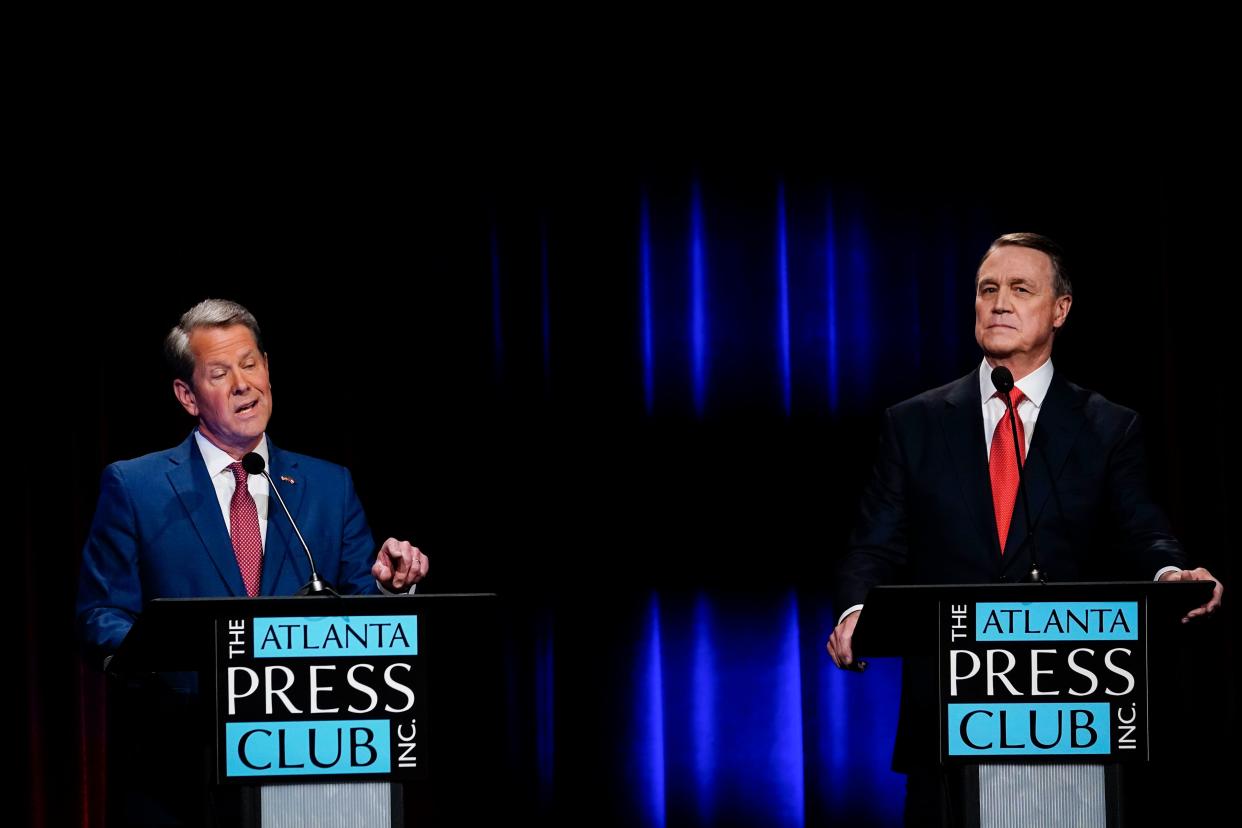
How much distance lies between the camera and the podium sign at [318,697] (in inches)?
93.9

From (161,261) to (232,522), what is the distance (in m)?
1.38

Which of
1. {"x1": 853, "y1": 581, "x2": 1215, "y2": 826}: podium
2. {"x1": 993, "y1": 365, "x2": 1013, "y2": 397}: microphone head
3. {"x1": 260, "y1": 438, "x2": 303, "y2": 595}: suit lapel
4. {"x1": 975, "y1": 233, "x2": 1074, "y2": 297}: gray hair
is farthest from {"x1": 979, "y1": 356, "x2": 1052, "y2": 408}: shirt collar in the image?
{"x1": 260, "y1": 438, "x2": 303, "y2": 595}: suit lapel

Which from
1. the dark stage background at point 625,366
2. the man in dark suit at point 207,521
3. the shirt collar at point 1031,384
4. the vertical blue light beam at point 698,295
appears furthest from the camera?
the vertical blue light beam at point 698,295

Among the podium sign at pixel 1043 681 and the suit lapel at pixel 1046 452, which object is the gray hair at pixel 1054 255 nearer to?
the suit lapel at pixel 1046 452

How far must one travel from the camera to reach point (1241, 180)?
4293 mm

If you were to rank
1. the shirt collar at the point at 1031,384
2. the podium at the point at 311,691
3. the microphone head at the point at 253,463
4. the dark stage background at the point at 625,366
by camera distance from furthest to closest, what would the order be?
1. the dark stage background at the point at 625,366
2. the shirt collar at the point at 1031,384
3. the microphone head at the point at 253,463
4. the podium at the point at 311,691

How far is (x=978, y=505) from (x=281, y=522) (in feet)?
4.80

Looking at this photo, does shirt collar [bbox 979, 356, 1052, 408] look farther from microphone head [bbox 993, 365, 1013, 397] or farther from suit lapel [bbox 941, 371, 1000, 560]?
microphone head [bbox 993, 365, 1013, 397]

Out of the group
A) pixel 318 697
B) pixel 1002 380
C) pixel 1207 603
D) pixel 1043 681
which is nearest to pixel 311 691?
pixel 318 697

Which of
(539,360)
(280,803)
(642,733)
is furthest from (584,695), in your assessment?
(280,803)

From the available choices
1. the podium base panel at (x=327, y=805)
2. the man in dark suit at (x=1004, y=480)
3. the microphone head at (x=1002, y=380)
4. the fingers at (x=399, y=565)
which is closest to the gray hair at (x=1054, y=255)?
the man in dark suit at (x=1004, y=480)

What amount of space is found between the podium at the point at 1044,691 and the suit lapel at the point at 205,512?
4.44 feet

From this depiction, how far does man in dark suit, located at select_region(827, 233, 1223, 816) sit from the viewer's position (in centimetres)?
302

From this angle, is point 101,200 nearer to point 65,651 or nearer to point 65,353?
point 65,353
